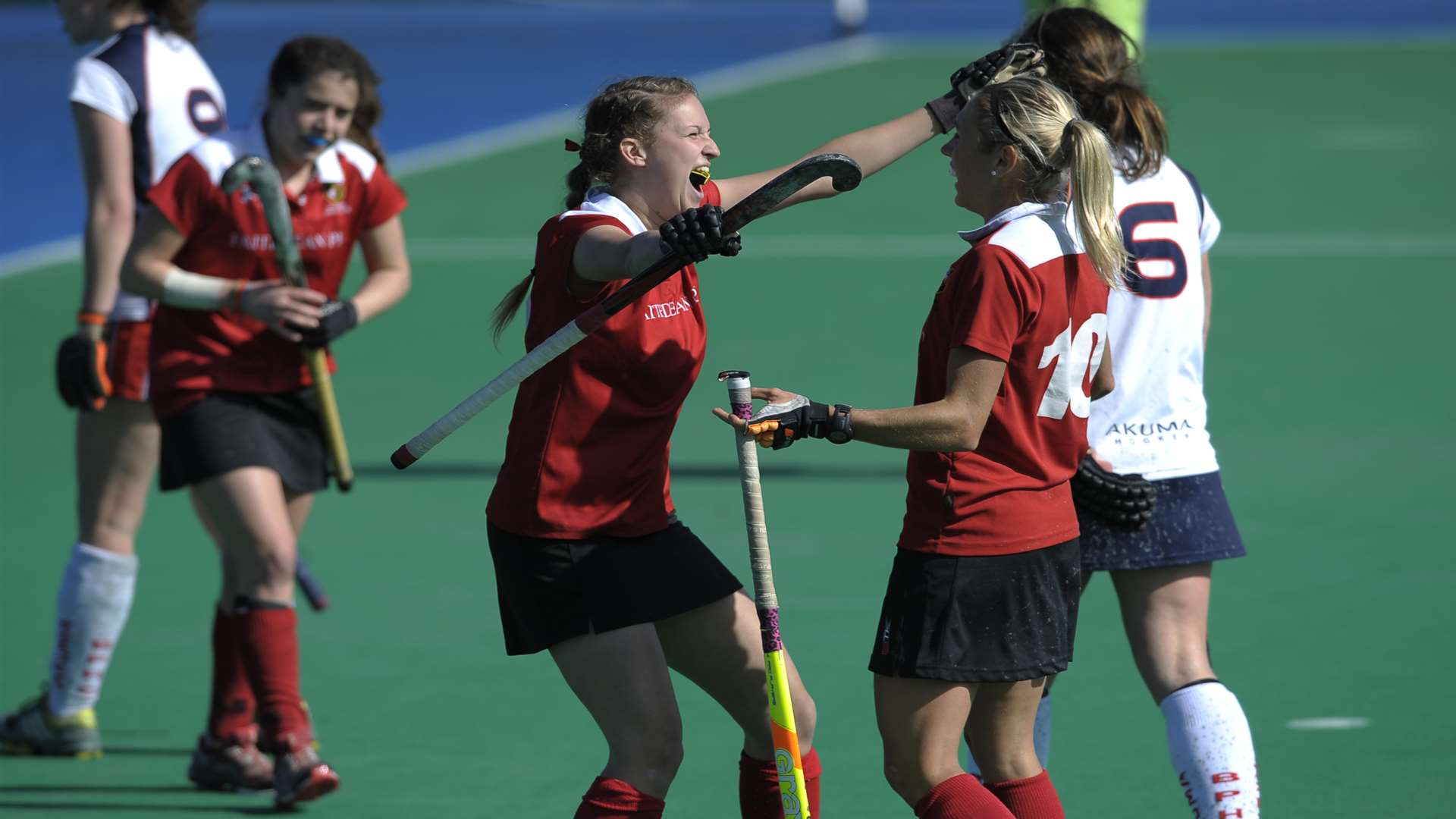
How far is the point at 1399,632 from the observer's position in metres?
6.05

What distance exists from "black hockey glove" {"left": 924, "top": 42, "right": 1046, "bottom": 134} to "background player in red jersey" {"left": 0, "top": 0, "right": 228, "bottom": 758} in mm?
2314

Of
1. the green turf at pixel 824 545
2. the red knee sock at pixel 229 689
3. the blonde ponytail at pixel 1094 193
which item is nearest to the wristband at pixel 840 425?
the blonde ponytail at pixel 1094 193

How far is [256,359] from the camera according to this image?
5.11 meters

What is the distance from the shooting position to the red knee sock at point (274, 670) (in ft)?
16.2

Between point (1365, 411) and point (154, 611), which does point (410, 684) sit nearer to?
point (154, 611)

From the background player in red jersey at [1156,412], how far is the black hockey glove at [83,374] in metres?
2.71

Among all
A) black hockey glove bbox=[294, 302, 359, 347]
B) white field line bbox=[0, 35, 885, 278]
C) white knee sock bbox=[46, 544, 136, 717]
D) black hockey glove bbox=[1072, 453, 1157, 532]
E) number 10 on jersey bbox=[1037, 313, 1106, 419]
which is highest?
white field line bbox=[0, 35, 885, 278]

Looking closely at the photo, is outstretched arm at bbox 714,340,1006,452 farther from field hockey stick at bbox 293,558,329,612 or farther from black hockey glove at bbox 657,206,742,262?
field hockey stick at bbox 293,558,329,612

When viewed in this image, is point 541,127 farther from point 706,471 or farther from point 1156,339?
point 1156,339

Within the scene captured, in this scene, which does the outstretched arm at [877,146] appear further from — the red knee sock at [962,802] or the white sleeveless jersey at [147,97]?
the white sleeveless jersey at [147,97]

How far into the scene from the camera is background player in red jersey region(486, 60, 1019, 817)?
3.71 m

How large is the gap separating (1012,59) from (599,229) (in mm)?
1065

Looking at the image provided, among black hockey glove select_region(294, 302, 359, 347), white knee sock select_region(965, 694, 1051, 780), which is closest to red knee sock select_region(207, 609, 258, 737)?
black hockey glove select_region(294, 302, 359, 347)

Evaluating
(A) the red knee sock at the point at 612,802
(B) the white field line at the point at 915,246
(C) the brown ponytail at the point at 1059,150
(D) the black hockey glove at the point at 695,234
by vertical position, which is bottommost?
(A) the red knee sock at the point at 612,802
